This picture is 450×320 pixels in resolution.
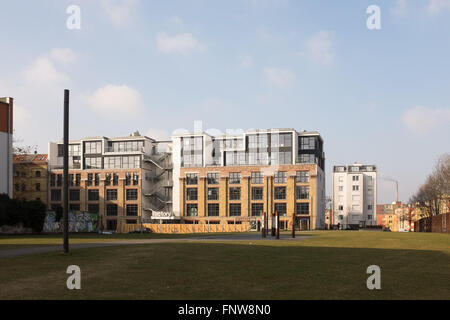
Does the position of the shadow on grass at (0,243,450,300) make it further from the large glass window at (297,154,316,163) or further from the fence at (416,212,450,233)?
the large glass window at (297,154,316,163)

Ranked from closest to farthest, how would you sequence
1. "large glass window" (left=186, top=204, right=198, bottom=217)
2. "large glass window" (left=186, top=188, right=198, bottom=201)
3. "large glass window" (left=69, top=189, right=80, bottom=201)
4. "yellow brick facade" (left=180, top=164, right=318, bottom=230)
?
"yellow brick facade" (left=180, top=164, right=318, bottom=230) < "large glass window" (left=186, top=204, right=198, bottom=217) < "large glass window" (left=186, top=188, right=198, bottom=201) < "large glass window" (left=69, top=189, right=80, bottom=201)

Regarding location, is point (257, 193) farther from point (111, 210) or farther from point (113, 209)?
point (111, 210)

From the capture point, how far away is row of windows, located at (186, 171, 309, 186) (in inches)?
4215

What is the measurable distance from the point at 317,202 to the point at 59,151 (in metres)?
70.2

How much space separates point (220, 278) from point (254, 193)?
97766 millimetres

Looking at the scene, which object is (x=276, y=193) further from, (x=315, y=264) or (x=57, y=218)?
(x=315, y=264)

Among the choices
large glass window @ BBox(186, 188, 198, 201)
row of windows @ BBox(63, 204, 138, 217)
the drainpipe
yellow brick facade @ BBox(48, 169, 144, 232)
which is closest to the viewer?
the drainpipe

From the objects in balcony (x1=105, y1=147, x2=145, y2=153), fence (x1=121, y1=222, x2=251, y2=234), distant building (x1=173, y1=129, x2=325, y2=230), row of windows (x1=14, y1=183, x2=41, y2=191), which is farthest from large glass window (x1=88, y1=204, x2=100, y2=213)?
fence (x1=121, y1=222, x2=251, y2=234)

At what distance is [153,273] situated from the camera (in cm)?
1352

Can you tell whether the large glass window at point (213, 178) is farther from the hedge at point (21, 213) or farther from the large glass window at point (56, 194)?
the hedge at point (21, 213)

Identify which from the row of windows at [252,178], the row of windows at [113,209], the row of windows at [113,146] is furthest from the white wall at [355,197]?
the row of windows at [113,146]

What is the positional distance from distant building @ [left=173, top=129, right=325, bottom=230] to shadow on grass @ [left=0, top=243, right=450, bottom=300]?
283ft

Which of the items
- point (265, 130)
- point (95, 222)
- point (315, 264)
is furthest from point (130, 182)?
point (315, 264)

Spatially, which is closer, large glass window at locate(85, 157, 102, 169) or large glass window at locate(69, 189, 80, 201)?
large glass window at locate(69, 189, 80, 201)
